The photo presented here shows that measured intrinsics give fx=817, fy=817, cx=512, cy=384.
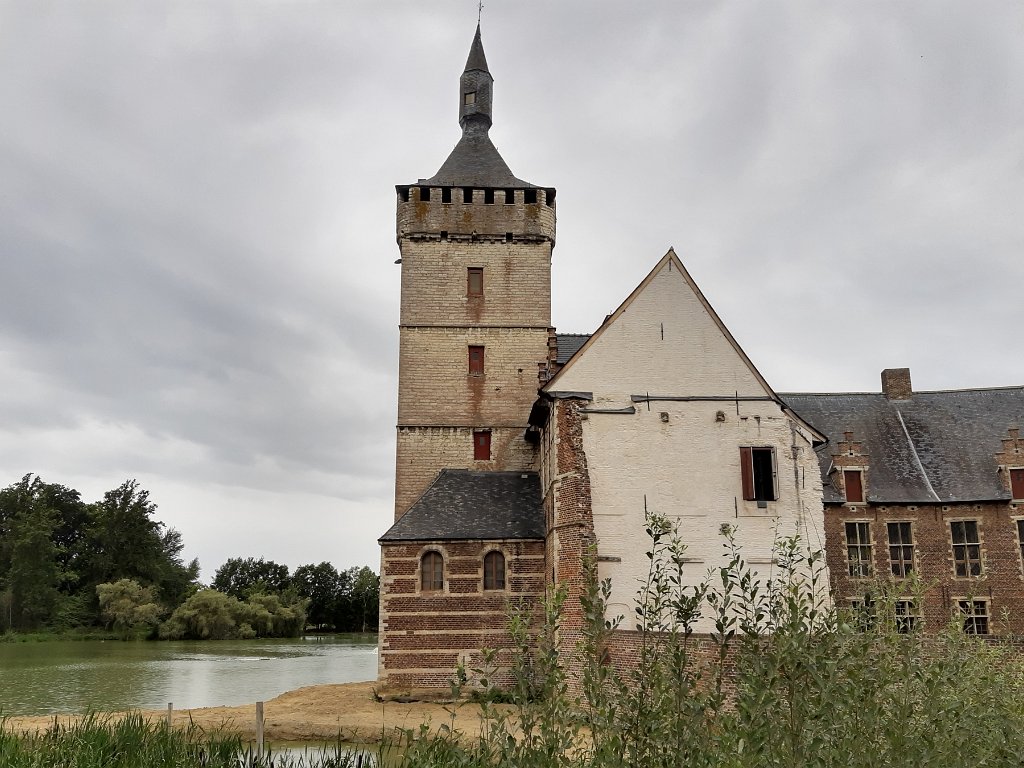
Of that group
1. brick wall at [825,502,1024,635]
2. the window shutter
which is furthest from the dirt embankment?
brick wall at [825,502,1024,635]

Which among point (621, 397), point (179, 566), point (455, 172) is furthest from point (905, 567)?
point (179, 566)

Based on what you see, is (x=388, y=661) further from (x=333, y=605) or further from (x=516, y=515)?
(x=333, y=605)

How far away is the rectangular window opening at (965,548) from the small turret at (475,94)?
785 inches

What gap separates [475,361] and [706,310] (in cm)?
869

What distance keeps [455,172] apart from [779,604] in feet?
79.0

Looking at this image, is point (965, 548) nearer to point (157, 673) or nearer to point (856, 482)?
point (856, 482)

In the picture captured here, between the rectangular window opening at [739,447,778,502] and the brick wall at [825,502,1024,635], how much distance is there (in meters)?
3.69

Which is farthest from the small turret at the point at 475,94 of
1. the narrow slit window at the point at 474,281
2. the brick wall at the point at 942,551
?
the brick wall at the point at 942,551

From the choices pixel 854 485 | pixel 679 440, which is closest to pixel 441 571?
pixel 679 440

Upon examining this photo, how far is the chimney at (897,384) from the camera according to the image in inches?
960

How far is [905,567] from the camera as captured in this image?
21.0 metres

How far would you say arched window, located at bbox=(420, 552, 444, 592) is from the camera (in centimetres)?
2009

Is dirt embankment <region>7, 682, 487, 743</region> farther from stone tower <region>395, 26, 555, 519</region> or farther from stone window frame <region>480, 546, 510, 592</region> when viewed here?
stone tower <region>395, 26, 555, 519</region>

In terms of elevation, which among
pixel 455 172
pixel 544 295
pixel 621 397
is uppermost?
pixel 455 172
